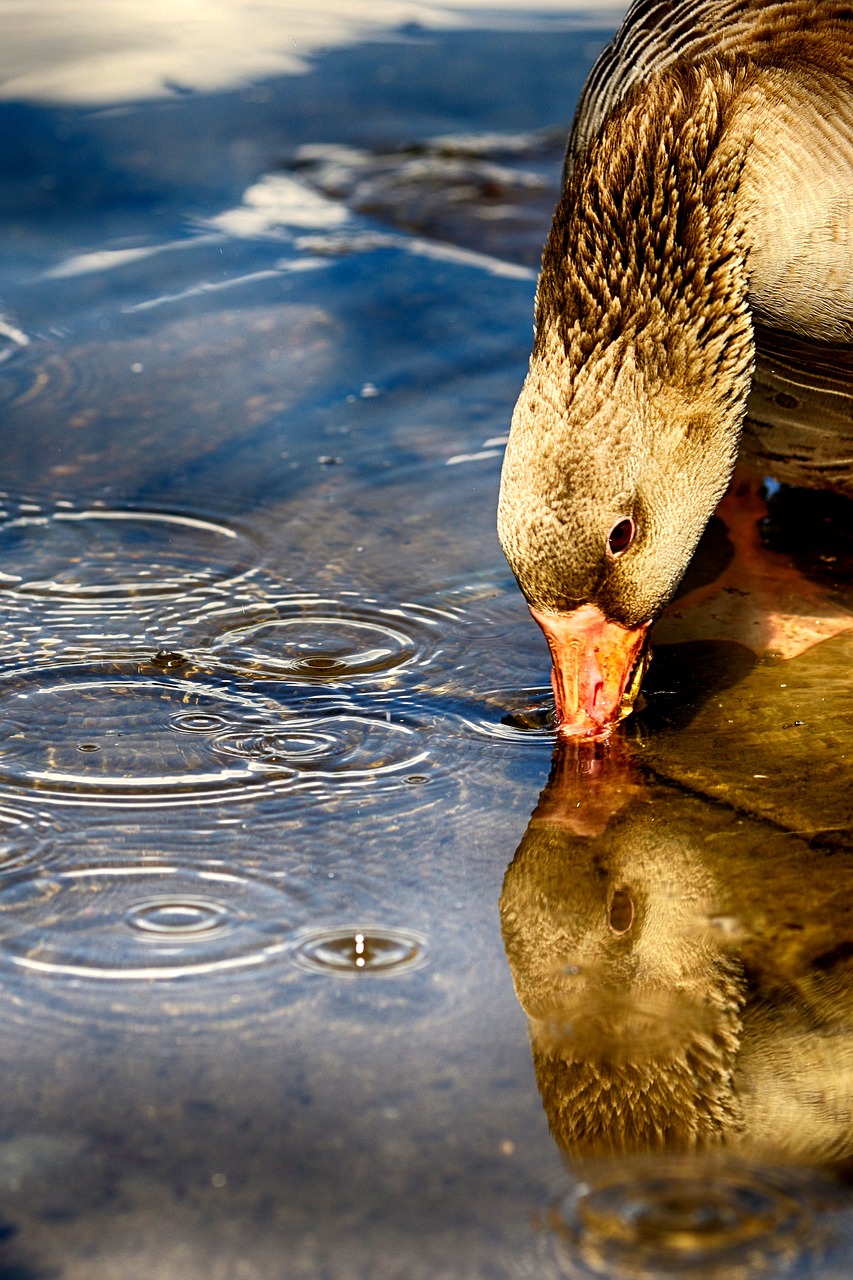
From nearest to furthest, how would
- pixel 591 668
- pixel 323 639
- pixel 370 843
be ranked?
pixel 370 843 → pixel 591 668 → pixel 323 639

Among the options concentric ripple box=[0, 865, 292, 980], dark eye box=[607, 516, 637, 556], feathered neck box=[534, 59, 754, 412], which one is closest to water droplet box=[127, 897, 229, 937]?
concentric ripple box=[0, 865, 292, 980]

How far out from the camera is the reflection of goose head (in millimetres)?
3385

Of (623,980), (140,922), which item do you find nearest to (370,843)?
(140,922)

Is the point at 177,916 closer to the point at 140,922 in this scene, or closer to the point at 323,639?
the point at 140,922

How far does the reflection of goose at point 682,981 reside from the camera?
3371mm

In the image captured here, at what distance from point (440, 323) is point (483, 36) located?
6143mm

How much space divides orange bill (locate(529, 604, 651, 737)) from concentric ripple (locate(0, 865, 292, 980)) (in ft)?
4.15

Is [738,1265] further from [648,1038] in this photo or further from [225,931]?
[225,931]

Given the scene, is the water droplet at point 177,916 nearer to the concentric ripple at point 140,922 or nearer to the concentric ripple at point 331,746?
the concentric ripple at point 140,922

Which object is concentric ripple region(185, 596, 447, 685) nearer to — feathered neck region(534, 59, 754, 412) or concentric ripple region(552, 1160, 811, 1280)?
feathered neck region(534, 59, 754, 412)

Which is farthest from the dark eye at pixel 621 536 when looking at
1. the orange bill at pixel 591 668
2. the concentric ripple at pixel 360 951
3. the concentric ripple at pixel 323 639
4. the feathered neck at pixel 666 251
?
the concentric ripple at pixel 360 951

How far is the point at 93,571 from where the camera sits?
620cm

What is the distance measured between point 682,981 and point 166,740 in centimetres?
181

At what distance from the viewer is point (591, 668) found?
16.3 feet
